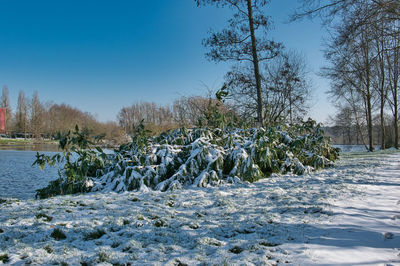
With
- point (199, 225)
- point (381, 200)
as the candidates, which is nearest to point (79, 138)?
point (199, 225)

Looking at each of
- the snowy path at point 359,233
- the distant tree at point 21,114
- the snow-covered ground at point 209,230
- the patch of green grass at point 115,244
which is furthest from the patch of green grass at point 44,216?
the distant tree at point 21,114

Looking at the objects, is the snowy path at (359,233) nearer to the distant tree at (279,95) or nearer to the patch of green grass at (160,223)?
the patch of green grass at (160,223)

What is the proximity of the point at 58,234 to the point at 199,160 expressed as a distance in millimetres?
3252

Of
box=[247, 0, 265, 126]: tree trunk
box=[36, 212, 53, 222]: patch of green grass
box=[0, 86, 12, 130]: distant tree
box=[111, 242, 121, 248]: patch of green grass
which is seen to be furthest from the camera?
box=[0, 86, 12, 130]: distant tree

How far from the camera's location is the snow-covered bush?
4.84m

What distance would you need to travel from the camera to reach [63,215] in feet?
9.14

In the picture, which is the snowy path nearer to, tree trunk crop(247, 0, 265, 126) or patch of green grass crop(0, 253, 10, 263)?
patch of green grass crop(0, 253, 10, 263)

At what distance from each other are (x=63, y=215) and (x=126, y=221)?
85 cm

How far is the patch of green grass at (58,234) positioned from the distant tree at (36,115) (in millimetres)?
53168

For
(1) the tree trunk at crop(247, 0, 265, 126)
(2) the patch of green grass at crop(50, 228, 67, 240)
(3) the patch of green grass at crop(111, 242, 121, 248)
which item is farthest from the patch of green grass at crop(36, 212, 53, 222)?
(1) the tree trunk at crop(247, 0, 265, 126)

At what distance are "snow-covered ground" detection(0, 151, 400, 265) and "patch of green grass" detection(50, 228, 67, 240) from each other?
16mm

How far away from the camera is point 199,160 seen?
5152mm

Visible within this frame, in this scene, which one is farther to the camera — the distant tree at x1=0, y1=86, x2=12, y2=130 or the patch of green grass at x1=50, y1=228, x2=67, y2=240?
the distant tree at x1=0, y1=86, x2=12, y2=130

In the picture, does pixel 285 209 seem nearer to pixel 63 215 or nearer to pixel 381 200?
pixel 381 200
